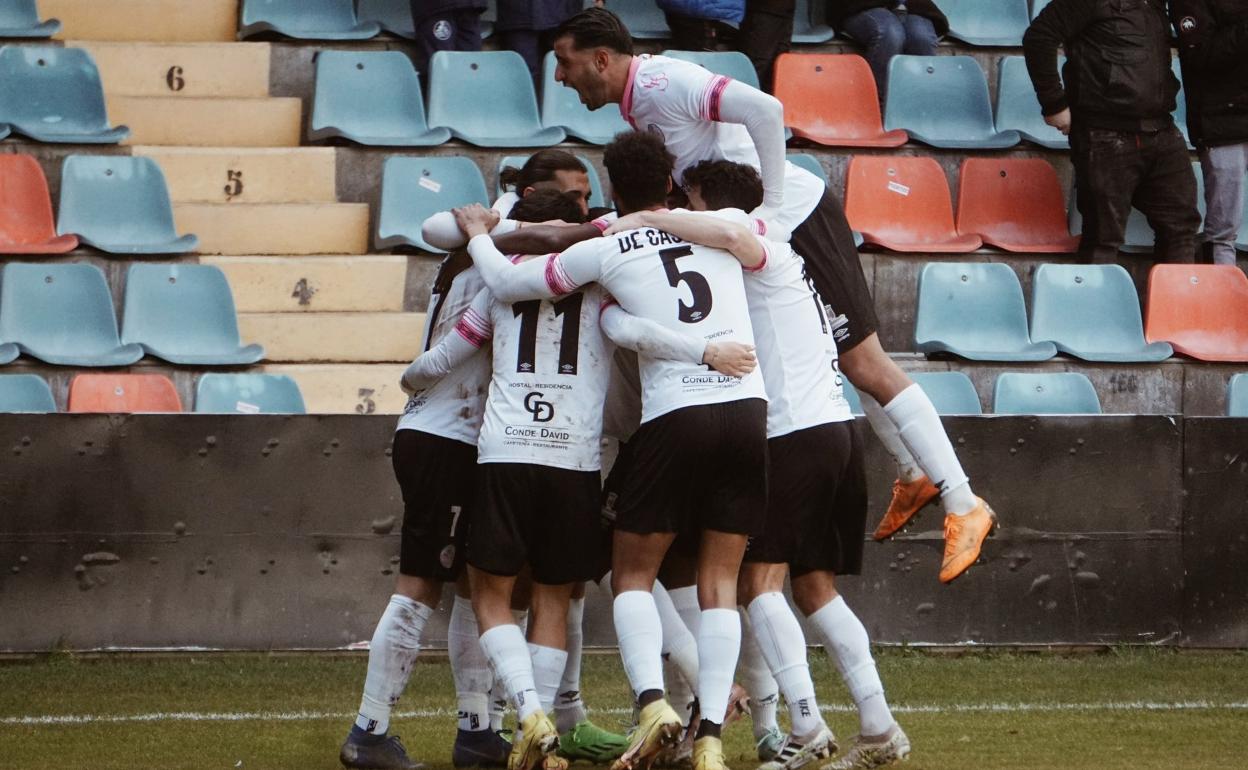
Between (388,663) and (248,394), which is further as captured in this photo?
(248,394)

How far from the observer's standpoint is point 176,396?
8617 millimetres

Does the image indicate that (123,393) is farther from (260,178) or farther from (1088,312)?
(1088,312)

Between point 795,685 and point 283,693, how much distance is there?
2468mm

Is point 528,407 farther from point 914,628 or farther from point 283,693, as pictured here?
point 914,628

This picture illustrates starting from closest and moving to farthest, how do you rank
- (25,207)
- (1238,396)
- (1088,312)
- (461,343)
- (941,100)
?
(461,343), (1238,396), (25,207), (1088,312), (941,100)

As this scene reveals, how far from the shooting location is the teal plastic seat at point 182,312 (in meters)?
9.19

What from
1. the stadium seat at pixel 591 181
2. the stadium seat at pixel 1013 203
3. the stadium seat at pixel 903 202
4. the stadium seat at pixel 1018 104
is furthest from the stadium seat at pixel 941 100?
the stadium seat at pixel 591 181

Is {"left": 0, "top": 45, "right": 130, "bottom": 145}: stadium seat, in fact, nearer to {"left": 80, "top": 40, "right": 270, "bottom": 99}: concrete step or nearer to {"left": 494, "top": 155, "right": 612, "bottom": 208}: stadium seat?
{"left": 80, "top": 40, "right": 270, "bottom": 99}: concrete step

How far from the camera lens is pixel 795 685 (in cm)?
548

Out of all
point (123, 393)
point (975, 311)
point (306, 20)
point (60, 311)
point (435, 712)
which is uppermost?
point (306, 20)

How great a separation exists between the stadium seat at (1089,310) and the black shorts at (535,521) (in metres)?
5.13

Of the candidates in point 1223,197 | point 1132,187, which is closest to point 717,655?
point 1132,187

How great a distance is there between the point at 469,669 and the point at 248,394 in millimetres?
3226

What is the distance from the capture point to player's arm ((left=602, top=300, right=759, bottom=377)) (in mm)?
5289
